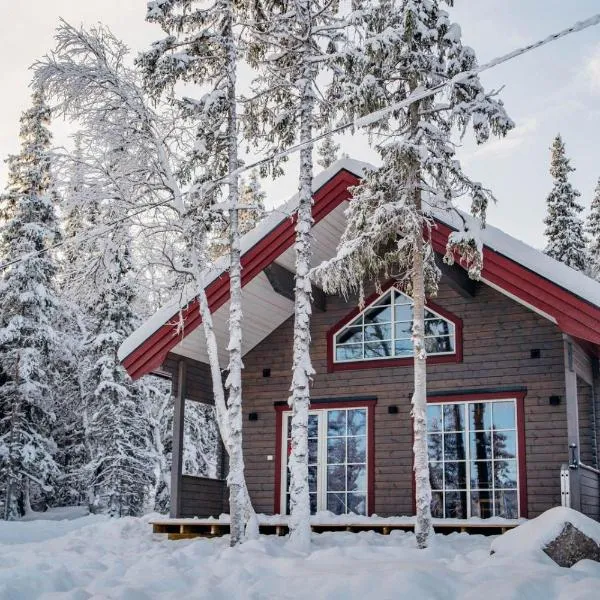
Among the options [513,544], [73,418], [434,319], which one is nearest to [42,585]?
[513,544]

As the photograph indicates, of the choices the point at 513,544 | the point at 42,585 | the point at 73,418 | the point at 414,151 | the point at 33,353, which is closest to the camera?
the point at 42,585

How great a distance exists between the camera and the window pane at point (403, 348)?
11.9 m

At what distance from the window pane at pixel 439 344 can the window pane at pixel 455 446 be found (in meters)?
1.28

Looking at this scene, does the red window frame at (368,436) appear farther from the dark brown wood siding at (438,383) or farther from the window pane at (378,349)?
→ the window pane at (378,349)

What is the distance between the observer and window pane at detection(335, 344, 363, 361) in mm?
12328

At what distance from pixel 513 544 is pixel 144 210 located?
253 inches

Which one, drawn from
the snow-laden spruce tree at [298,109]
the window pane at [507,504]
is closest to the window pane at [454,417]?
the window pane at [507,504]

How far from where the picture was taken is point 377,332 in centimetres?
1226

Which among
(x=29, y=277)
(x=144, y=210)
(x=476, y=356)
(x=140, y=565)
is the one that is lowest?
(x=140, y=565)

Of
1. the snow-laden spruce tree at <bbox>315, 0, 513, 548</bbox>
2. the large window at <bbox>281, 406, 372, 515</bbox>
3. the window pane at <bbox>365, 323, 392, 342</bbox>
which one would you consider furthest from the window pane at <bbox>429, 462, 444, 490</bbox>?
the snow-laden spruce tree at <bbox>315, 0, 513, 548</bbox>

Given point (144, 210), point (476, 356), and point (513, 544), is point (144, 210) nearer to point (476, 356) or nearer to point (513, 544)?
point (476, 356)

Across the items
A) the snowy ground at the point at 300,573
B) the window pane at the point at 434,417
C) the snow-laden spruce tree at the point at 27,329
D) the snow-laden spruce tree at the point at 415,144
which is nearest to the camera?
the snowy ground at the point at 300,573

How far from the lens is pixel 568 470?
921cm

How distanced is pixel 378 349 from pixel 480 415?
1.93m
